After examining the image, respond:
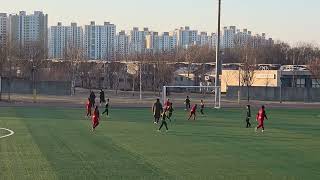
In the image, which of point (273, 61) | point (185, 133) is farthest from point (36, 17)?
point (185, 133)

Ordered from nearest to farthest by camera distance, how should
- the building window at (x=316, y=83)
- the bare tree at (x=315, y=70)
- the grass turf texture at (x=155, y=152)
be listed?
the grass turf texture at (x=155, y=152) → the bare tree at (x=315, y=70) → the building window at (x=316, y=83)

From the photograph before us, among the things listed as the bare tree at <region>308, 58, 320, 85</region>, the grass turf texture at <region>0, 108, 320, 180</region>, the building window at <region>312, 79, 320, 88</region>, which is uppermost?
the bare tree at <region>308, 58, 320, 85</region>

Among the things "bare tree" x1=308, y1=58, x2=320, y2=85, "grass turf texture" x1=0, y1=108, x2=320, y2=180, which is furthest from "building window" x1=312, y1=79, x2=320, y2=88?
"grass turf texture" x1=0, y1=108, x2=320, y2=180

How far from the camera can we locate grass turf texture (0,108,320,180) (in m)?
14.8

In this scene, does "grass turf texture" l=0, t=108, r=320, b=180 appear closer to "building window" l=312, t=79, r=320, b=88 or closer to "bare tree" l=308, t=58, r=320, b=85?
"bare tree" l=308, t=58, r=320, b=85

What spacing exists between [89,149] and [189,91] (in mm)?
64535

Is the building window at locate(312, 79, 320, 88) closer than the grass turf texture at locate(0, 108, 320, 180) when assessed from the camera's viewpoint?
No

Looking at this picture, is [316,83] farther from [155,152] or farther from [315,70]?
[155,152]

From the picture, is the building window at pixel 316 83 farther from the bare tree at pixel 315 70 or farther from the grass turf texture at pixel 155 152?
the grass turf texture at pixel 155 152

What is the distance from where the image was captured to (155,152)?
1883cm

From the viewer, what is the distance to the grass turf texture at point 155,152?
48.6 feet

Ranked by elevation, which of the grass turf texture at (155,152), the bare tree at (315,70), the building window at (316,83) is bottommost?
the grass turf texture at (155,152)

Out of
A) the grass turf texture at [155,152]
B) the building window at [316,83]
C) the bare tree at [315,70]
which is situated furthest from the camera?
the building window at [316,83]

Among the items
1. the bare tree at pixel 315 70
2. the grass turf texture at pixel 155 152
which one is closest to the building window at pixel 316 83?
the bare tree at pixel 315 70
